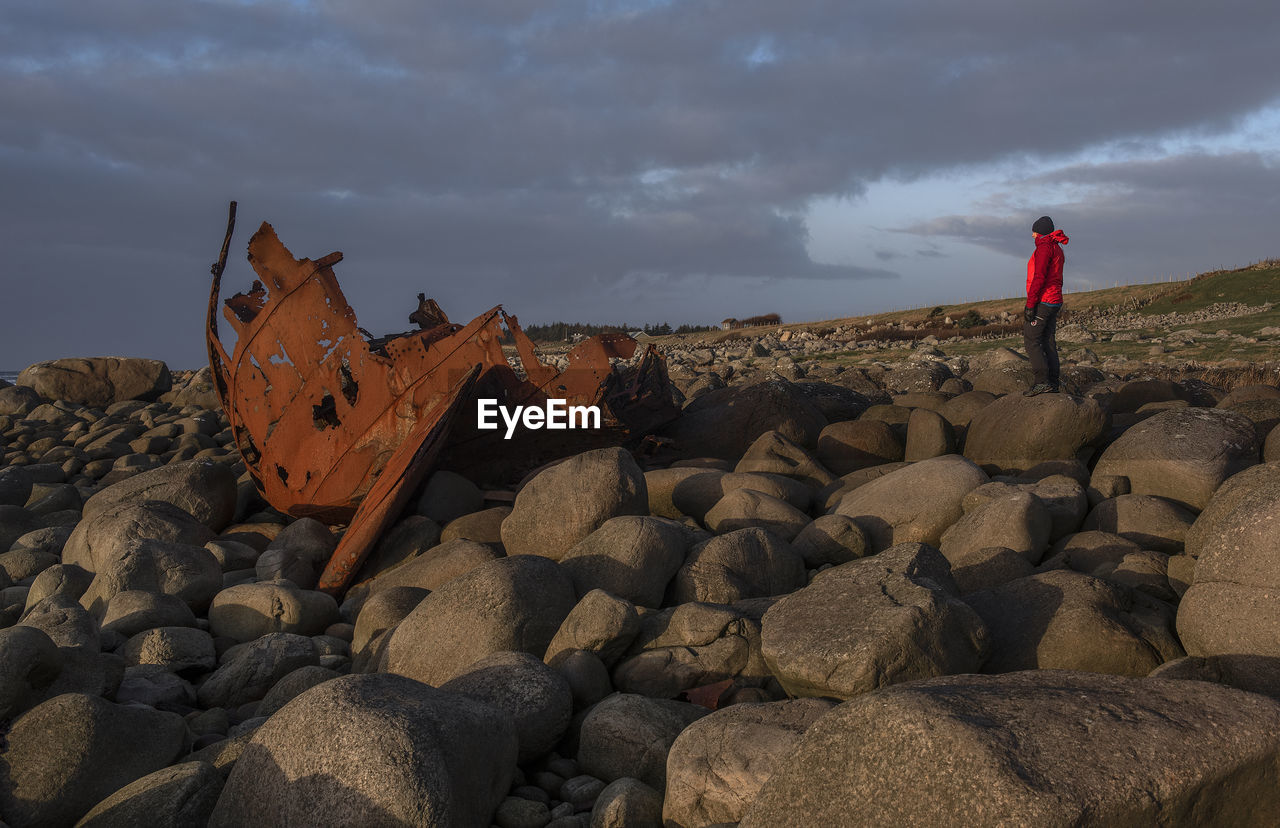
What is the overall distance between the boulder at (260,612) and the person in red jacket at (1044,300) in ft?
26.5

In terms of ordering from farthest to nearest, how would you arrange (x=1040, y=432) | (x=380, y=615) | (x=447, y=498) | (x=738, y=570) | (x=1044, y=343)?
1. (x=1044, y=343)
2. (x=447, y=498)
3. (x=1040, y=432)
4. (x=380, y=615)
5. (x=738, y=570)

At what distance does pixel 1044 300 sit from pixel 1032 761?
30.4ft

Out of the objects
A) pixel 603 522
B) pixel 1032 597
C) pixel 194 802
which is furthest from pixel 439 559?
pixel 1032 597

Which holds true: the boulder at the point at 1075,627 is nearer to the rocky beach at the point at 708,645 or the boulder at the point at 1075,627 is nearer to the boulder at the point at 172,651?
the rocky beach at the point at 708,645

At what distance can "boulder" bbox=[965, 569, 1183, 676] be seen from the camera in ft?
13.0

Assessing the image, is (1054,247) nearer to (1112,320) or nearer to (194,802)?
(194,802)

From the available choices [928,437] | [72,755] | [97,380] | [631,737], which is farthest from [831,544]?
[97,380]

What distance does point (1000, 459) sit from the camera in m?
7.55

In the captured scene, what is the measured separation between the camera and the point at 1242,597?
12.6ft

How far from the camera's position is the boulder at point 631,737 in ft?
12.0

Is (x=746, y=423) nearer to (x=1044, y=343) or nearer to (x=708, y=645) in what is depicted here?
(x=1044, y=343)

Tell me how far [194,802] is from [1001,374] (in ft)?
33.1

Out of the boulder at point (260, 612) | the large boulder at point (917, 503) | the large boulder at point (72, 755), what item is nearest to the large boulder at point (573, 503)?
the boulder at point (260, 612)

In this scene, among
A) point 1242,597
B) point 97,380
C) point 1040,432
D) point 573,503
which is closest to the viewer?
point 1242,597
